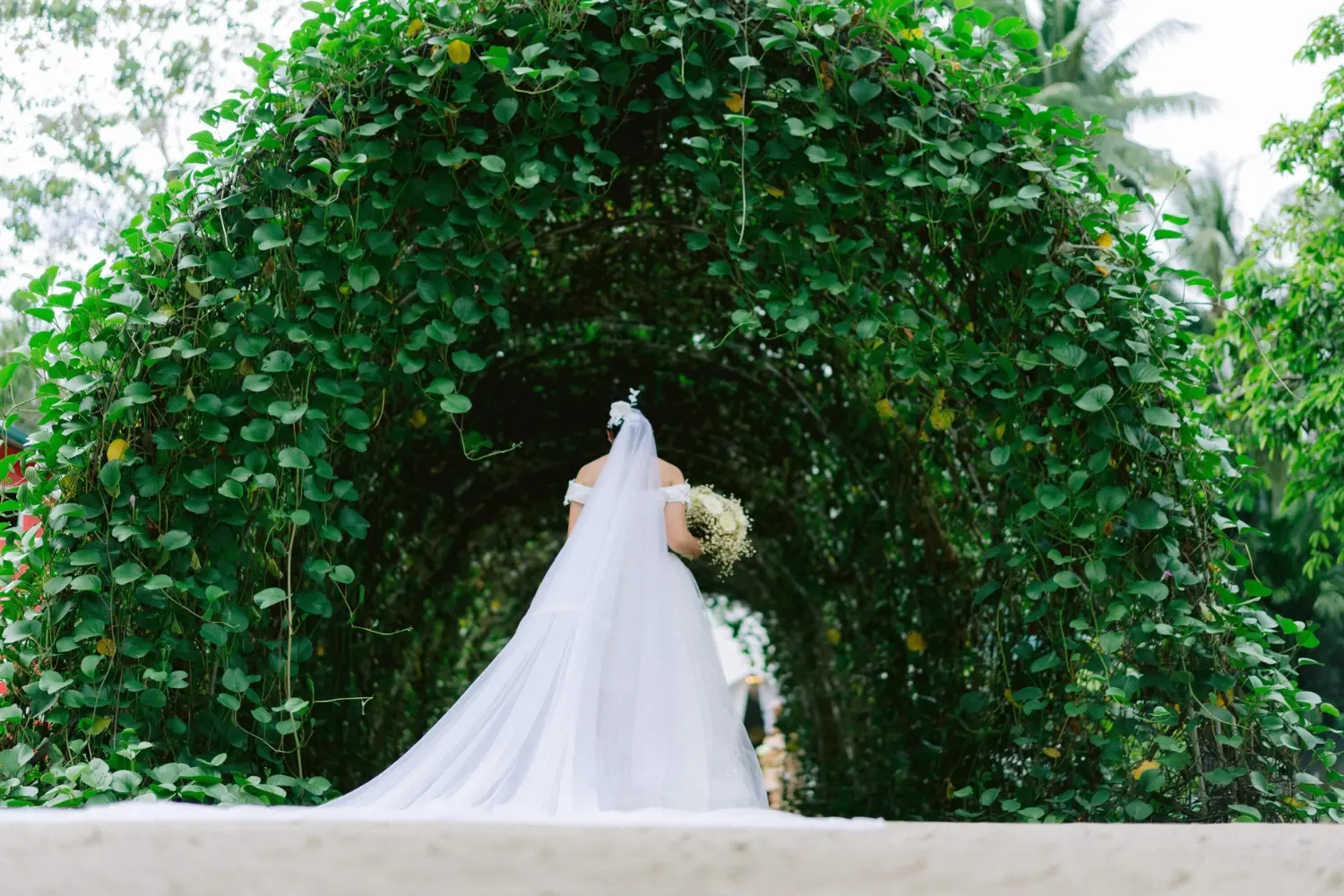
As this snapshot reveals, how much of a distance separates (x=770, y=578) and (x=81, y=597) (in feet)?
23.4

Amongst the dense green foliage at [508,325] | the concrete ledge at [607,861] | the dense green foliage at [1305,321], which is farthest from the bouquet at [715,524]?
the dense green foliage at [1305,321]

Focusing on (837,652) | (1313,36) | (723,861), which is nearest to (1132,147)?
(1313,36)

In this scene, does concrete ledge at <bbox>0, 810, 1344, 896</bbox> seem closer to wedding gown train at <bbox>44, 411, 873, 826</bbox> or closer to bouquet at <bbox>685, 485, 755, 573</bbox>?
wedding gown train at <bbox>44, 411, 873, 826</bbox>

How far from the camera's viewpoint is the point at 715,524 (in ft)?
13.8

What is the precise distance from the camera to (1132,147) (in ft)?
58.8

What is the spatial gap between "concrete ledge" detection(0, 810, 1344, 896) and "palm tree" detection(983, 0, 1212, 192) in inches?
727

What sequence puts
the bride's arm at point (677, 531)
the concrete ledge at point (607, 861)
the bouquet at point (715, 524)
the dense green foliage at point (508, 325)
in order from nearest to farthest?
the concrete ledge at point (607, 861)
the dense green foliage at point (508, 325)
the bride's arm at point (677, 531)
the bouquet at point (715, 524)

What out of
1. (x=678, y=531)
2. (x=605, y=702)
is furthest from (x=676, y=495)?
(x=605, y=702)

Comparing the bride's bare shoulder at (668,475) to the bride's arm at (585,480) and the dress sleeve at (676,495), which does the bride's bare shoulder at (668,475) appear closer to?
the dress sleeve at (676,495)

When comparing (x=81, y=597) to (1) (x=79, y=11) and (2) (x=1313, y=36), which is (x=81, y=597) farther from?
(1) (x=79, y=11)

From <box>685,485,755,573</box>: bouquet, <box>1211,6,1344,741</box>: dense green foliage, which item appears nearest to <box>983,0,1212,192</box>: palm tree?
<box>1211,6,1344,741</box>: dense green foliage

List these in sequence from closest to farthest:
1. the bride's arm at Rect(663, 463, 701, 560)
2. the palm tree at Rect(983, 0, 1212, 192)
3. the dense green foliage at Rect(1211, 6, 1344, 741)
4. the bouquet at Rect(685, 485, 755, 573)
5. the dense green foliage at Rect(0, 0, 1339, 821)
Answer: the dense green foliage at Rect(0, 0, 1339, 821) < the bride's arm at Rect(663, 463, 701, 560) < the bouquet at Rect(685, 485, 755, 573) < the dense green foliage at Rect(1211, 6, 1344, 741) < the palm tree at Rect(983, 0, 1212, 192)

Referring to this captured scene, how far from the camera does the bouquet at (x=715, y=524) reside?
13.8ft

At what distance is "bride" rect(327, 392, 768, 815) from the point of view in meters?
3.38
